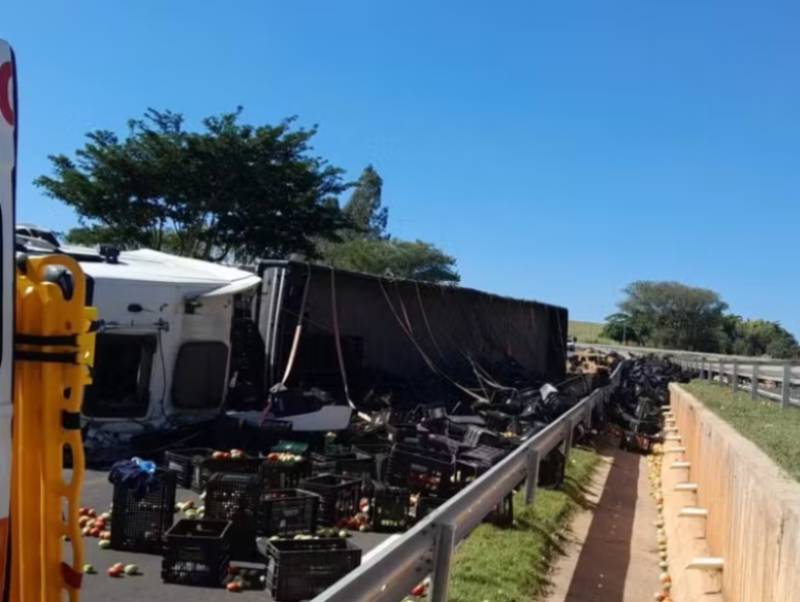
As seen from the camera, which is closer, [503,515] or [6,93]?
[6,93]

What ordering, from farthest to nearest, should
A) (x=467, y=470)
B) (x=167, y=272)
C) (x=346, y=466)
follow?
(x=167, y=272) < (x=467, y=470) < (x=346, y=466)

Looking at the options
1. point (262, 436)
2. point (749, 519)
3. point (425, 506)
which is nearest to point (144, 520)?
point (425, 506)

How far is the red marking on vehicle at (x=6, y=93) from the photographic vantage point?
247 centimetres

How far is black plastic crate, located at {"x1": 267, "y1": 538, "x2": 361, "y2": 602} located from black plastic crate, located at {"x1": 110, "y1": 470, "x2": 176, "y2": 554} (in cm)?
131

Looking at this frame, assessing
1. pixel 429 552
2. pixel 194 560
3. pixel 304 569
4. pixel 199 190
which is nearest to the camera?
pixel 429 552

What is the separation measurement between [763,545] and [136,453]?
8.21 m

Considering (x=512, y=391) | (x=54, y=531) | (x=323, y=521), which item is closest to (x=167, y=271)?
(x=323, y=521)

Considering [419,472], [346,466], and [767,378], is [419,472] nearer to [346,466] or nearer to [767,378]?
[346,466]

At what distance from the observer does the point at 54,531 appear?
9.20 ft

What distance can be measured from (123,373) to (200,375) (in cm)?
112

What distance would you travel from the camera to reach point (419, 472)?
30.5 ft

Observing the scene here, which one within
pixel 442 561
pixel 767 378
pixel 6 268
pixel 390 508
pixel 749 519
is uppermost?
pixel 6 268

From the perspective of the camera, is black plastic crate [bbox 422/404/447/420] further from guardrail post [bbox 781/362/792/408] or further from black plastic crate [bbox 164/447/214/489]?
black plastic crate [bbox 164/447/214/489]

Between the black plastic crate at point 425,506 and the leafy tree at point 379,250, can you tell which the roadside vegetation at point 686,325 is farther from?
the black plastic crate at point 425,506
